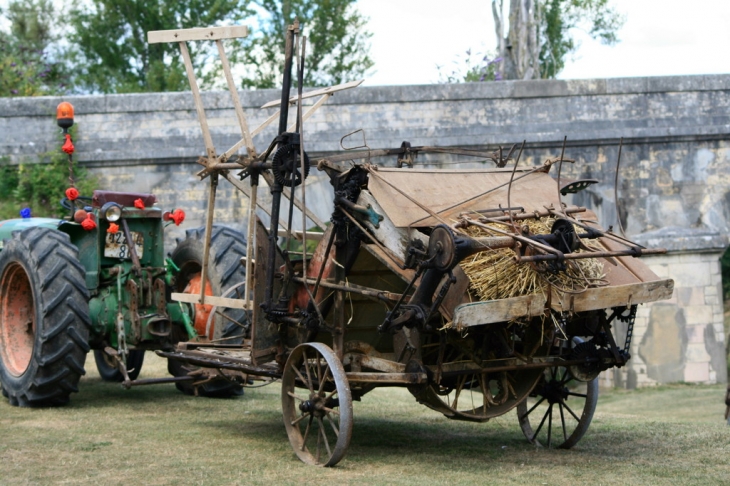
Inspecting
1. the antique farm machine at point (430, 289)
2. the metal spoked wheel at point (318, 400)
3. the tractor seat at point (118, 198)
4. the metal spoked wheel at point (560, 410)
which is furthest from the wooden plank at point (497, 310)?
the tractor seat at point (118, 198)

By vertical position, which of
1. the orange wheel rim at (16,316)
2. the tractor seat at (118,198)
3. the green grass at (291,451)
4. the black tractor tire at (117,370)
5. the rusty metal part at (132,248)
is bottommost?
the green grass at (291,451)

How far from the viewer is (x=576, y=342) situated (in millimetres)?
7293

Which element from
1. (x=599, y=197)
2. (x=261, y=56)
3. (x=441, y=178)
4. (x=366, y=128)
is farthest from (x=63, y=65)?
(x=441, y=178)

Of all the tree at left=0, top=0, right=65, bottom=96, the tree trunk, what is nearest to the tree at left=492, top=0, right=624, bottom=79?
the tree trunk

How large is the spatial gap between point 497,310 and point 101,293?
4788mm

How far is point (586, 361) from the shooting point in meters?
6.64

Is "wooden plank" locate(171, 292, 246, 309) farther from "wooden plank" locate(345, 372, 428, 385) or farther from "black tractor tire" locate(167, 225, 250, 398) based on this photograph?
"wooden plank" locate(345, 372, 428, 385)

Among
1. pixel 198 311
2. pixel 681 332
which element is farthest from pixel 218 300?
pixel 681 332

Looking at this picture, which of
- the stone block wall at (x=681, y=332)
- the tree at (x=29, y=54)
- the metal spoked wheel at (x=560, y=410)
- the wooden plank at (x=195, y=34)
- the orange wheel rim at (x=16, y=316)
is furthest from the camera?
the tree at (x=29, y=54)

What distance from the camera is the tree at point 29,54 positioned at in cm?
2109

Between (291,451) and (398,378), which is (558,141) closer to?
(291,451)

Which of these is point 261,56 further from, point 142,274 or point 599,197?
point 142,274

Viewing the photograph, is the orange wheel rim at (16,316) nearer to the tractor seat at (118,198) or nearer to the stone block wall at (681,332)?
the tractor seat at (118,198)

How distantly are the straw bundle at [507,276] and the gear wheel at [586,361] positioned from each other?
679 millimetres
